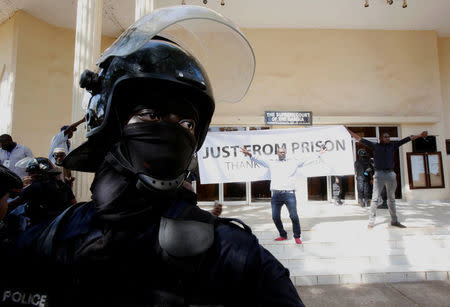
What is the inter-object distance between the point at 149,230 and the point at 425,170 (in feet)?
37.3

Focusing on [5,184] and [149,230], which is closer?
[149,230]

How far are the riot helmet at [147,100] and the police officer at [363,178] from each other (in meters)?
8.41

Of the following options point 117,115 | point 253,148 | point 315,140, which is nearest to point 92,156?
point 117,115

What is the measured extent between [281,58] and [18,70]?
28.3ft

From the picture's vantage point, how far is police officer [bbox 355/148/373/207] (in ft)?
27.2

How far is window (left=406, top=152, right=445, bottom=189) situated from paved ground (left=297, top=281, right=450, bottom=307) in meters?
6.59

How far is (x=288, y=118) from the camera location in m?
9.34

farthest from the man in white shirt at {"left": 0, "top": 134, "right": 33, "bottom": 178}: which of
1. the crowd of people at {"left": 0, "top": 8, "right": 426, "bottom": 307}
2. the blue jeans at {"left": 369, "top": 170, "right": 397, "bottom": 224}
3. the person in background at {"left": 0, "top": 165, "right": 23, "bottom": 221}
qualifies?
the blue jeans at {"left": 369, "top": 170, "right": 397, "bottom": 224}

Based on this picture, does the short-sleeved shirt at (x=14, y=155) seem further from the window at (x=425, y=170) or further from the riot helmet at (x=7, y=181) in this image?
the window at (x=425, y=170)

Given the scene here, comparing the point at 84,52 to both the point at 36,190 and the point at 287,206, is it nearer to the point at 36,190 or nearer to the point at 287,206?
the point at 36,190

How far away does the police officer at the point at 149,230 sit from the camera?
0.72m

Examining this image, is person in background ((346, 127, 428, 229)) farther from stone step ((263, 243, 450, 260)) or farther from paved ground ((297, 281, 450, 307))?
paved ground ((297, 281, 450, 307))

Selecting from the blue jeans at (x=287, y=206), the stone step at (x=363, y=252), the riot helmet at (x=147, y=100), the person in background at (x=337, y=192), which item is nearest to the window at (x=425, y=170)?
the person in background at (x=337, y=192)

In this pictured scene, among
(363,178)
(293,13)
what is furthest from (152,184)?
(293,13)
